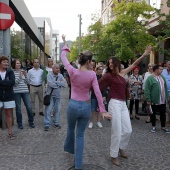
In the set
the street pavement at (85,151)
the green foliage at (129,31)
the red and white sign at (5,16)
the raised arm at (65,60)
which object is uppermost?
the green foliage at (129,31)

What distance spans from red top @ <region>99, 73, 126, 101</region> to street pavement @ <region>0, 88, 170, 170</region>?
46.3 inches

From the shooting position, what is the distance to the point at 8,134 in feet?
19.3

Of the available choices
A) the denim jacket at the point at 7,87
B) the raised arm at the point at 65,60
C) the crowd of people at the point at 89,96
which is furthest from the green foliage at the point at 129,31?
the raised arm at the point at 65,60

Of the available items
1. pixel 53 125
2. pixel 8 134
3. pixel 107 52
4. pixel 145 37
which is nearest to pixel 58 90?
pixel 53 125

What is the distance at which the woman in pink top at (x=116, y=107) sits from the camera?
4246 millimetres

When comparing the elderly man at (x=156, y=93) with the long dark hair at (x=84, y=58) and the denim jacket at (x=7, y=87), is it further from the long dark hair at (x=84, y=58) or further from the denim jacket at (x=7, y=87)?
the denim jacket at (x=7, y=87)

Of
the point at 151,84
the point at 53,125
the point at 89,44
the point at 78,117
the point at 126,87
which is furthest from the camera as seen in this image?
the point at 89,44

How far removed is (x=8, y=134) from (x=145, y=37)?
1117cm

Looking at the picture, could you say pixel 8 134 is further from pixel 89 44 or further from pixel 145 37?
pixel 89 44

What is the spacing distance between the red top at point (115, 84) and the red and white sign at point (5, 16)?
341 centimetres

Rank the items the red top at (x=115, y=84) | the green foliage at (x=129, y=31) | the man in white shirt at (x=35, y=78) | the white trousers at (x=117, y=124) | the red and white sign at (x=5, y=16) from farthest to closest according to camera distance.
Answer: the green foliage at (x=129, y=31) < the man in white shirt at (x=35, y=78) < the red and white sign at (x=5, y=16) < the red top at (x=115, y=84) < the white trousers at (x=117, y=124)

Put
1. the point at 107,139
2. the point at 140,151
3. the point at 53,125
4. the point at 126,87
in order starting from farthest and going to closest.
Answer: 1. the point at 53,125
2. the point at 107,139
3. the point at 140,151
4. the point at 126,87

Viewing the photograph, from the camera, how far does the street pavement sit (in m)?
4.24

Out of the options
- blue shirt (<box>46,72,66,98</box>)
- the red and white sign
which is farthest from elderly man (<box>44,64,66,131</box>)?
the red and white sign
